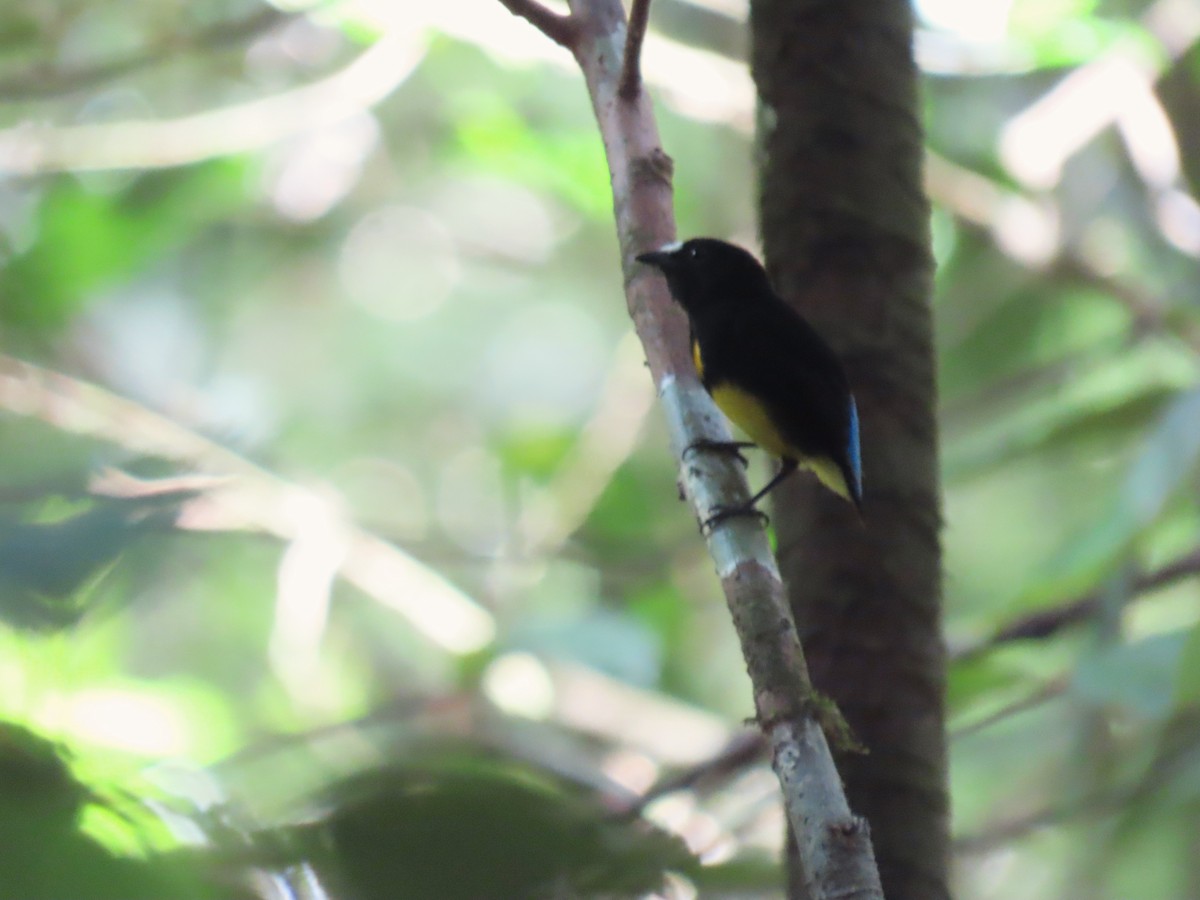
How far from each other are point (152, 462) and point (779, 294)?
1490 mm

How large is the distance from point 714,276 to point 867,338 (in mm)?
568

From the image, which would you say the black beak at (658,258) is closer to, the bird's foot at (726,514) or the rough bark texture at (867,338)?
the rough bark texture at (867,338)

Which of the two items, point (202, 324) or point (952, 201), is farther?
point (202, 324)

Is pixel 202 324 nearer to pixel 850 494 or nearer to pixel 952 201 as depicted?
pixel 952 201

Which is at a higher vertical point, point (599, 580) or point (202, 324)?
point (202, 324)

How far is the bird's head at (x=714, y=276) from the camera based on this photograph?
2.31m

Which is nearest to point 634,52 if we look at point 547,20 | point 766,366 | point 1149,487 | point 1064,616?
point 547,20

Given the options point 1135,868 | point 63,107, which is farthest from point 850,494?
point 63,107

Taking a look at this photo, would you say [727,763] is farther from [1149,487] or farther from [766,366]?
[1149,487]

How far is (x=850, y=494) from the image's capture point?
6.31 feet

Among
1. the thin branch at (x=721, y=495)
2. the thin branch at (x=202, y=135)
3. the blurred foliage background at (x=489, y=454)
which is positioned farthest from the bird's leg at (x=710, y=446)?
the thin branch at (x=202, y=135)

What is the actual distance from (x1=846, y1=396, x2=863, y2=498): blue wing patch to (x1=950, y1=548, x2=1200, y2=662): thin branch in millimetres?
966

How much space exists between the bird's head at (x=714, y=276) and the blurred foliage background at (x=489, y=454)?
2.78ft

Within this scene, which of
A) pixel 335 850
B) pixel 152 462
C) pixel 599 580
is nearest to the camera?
pixel 335 850
